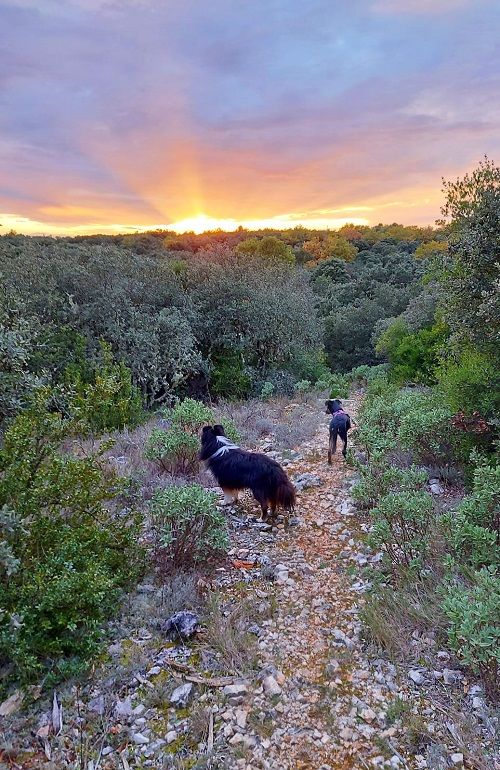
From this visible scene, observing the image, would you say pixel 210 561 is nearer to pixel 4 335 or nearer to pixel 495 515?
pixel 495 515

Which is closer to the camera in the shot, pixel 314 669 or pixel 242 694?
pixel 242 694

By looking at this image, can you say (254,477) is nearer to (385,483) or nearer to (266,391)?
(385,483)

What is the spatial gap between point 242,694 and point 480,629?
152 cm

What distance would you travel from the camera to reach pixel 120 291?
33.0 ft

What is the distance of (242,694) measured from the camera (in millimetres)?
2840

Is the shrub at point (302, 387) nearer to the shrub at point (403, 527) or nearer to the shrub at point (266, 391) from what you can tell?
the shrub at point (266, 391)

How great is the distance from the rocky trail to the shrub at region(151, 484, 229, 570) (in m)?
0.24

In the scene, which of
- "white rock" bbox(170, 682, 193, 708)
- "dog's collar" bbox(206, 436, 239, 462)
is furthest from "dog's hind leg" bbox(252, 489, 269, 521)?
"white rock" bbox(170, 682, 193, 708)

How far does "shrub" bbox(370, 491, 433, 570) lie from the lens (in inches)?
148

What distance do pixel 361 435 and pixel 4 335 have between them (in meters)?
4.90

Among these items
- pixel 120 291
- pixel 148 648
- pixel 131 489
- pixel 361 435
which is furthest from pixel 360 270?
pixel 148 648

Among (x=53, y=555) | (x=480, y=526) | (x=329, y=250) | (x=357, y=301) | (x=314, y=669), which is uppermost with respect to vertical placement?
(x=329, y=250)

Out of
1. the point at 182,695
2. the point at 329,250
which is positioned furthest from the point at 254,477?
the point at 329,250

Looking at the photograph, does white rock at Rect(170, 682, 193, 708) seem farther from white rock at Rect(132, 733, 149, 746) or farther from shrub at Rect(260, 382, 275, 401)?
shrub at Rect(260, 382, 275, 401)
